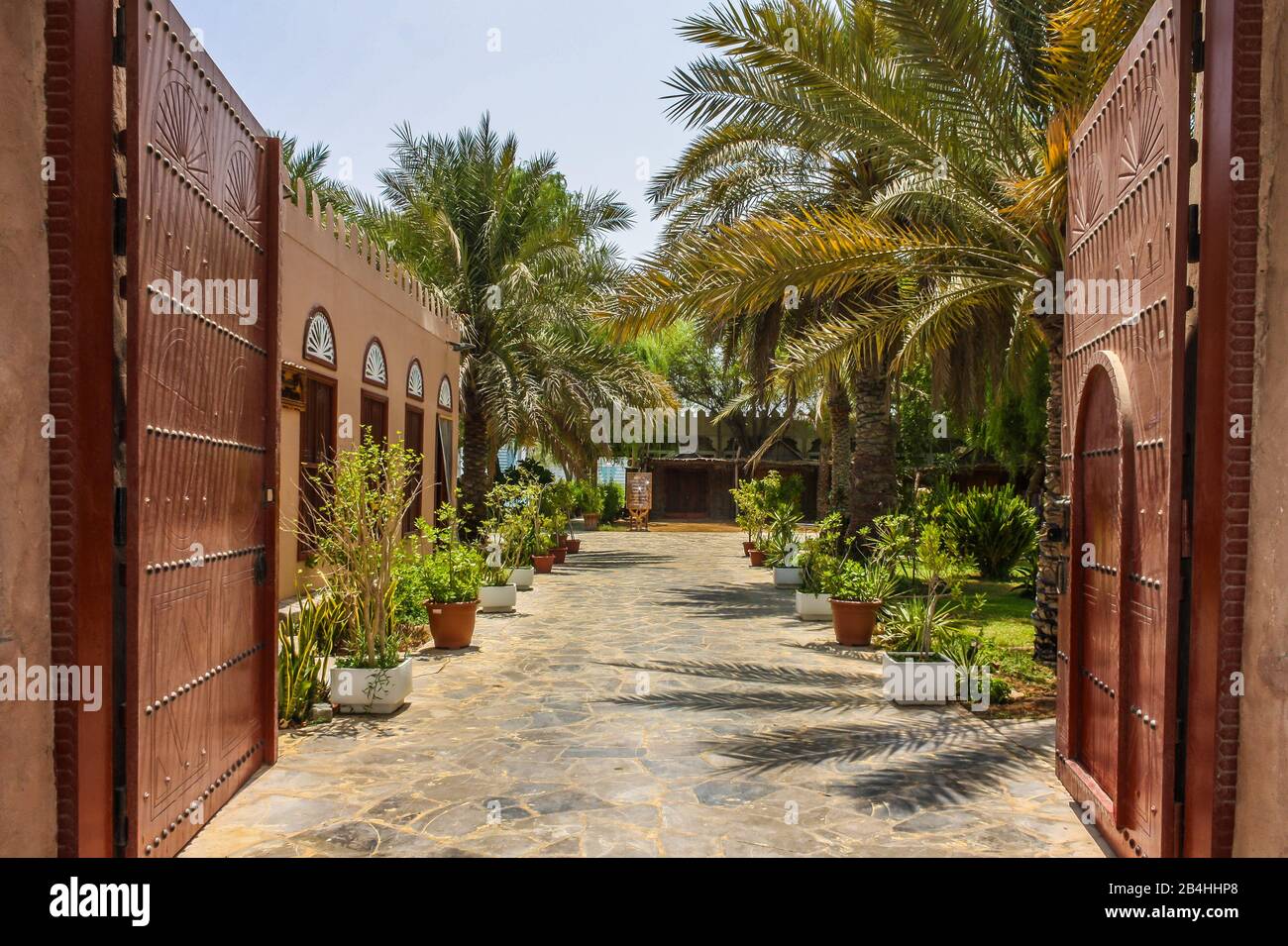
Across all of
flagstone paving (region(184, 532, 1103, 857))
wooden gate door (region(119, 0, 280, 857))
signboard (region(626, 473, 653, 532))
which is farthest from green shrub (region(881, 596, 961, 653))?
signboard (region(626, 473, 653, 532))

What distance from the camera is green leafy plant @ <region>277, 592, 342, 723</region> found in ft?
21.4

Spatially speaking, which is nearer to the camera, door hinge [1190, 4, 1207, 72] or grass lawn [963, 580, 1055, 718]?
door hinge [1190, 4, 1207, 72]

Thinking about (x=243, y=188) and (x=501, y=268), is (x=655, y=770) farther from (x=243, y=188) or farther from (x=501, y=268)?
(x=501, y=268)

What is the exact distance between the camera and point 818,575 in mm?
11953

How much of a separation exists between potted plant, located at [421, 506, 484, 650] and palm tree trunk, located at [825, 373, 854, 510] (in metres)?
8.72

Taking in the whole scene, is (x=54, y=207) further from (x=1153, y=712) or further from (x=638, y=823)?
(x=1153, y=712)

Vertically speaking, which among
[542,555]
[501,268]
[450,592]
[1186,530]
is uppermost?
[501,268]

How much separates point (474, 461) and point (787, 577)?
6527 mm

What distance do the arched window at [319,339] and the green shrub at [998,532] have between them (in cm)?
1079

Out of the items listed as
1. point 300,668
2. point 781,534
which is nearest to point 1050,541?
point 300,668

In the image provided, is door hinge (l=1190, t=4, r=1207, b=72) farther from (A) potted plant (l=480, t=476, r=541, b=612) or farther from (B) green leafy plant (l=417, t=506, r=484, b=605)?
(A) potted plant (l=480, t=476, r=541, b=612)

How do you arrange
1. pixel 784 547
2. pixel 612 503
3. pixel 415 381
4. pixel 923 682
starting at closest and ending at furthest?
1. pixel 923 682
2. pixel 415 381
3. pixel 784 547
4. pixel 612 503

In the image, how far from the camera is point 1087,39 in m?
6.57

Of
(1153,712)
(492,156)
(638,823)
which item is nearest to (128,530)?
(638,823)
